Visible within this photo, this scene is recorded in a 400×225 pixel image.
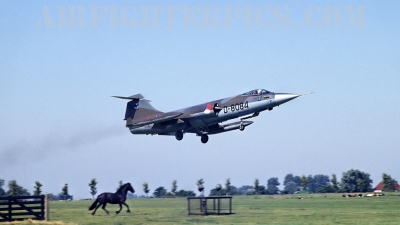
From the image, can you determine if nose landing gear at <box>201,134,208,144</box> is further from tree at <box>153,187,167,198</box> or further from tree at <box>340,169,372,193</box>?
tree at <box>340,169,372,193</box>

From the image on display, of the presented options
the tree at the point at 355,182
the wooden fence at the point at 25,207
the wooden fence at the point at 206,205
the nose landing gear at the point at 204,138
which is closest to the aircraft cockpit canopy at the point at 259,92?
the nose landing gear at the point at 204,138

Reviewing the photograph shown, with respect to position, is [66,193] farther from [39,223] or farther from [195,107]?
[39,223]

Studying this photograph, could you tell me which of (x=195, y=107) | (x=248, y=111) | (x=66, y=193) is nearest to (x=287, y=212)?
(x=248, y=111)

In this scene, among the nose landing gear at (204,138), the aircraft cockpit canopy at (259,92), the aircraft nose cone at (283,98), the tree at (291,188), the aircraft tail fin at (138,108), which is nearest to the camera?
the aircraft nose cone at (283,98)

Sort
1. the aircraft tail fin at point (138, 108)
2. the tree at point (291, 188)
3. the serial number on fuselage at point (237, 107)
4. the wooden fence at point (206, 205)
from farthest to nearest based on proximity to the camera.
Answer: the tree at point (291, 188) → the aircraft tail fin at point (138, 108) → the serial number on fuselage at point (237, 107) → the wooden fence at point (206, 205)

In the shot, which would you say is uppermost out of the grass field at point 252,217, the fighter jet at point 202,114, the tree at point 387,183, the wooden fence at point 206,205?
the fighter jet at point 202,114

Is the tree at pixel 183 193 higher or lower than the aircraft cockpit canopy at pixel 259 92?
lower

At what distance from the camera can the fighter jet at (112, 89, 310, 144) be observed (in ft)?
151

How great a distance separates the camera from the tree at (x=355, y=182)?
81.0 metres

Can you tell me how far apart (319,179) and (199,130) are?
123278 millimetres

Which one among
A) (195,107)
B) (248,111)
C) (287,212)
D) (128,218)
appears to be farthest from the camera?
(195,107)

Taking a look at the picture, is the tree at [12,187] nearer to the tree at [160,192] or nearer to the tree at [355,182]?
the tree at [160,192]

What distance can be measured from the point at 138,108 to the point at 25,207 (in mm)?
26003

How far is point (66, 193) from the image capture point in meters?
64.8
